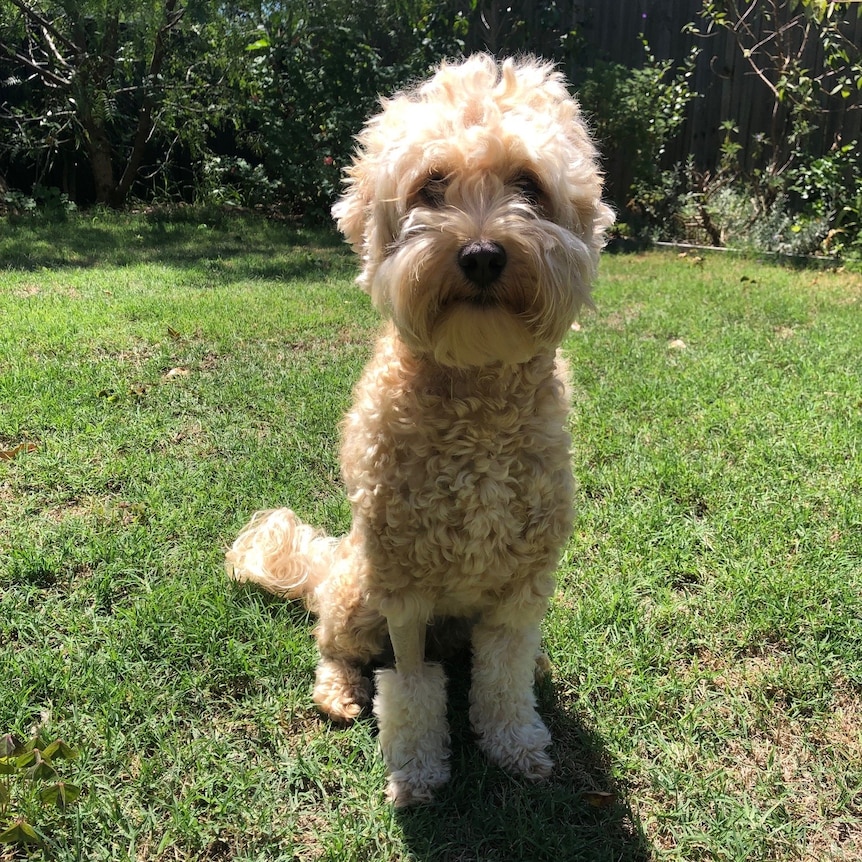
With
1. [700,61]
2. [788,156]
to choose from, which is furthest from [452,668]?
[700,61]

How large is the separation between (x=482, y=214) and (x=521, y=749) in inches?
62.2

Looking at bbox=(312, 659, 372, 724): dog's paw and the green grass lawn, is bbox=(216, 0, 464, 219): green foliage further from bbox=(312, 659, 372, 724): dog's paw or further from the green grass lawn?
bbox=(312, 659, 372, 724): dog's paw

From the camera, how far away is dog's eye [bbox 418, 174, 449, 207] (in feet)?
5.83

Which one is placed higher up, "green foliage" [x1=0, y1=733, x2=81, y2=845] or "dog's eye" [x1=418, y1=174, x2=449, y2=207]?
"dog's eye" [x1=418, y1=174, x2=449, y2=207]

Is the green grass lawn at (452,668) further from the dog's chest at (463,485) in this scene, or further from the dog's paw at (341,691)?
the dog's chest at (463,485)

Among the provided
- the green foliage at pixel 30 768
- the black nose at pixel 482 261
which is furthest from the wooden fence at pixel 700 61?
the green foliage at pixel 30 768

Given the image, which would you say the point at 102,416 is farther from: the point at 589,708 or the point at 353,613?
the point at 589,708

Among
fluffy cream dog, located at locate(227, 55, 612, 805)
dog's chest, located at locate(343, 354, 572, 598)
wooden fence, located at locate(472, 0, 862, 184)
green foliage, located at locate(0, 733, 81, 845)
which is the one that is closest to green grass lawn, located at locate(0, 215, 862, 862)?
fluffy cream dog, located at locate(227, 55, 612, 805)

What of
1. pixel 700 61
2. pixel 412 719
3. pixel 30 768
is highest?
pixel 700 61

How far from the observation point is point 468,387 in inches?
74.4

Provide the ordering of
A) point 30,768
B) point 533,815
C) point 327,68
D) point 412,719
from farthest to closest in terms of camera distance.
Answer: point 327,68 → point 412,719 → point 533,815 → point 30,768

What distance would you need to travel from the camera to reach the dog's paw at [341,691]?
2256mm

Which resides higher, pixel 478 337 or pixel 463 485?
pixel 478 337

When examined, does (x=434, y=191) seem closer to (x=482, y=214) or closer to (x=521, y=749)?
(x=482, y=214)
